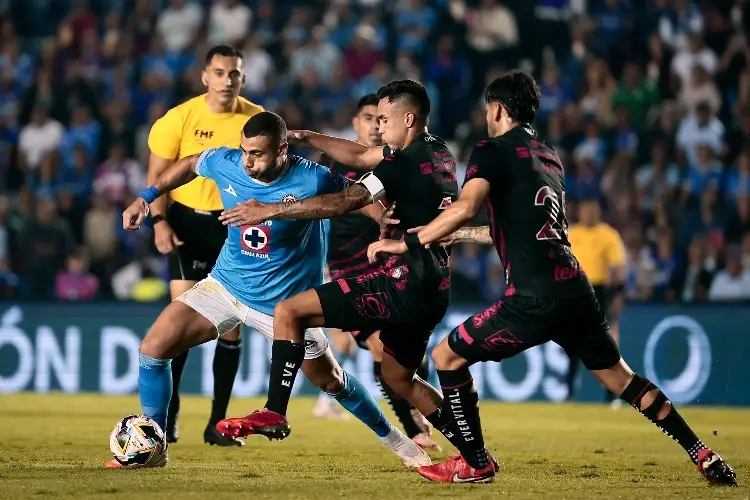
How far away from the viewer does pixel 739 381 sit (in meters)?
15.4

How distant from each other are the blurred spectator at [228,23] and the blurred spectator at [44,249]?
406 centimetres

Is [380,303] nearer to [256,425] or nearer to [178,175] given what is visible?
[256,425]

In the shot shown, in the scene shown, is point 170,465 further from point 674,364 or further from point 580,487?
point 674,364

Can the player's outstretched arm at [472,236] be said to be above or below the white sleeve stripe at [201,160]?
below

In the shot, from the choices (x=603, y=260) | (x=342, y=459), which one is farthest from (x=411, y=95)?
(x=603, y=260)

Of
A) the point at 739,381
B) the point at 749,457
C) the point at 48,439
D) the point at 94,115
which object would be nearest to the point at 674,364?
the point at 739,381

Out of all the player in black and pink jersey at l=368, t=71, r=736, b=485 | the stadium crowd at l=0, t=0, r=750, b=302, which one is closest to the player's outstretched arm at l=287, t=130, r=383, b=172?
the player in black and pink jersey at l=368, t=71, r=736, b=485

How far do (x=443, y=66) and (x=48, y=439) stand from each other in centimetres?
1060

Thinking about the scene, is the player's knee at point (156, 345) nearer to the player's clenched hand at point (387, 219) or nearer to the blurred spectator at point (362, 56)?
the player's clenched hand at point (387, 219)

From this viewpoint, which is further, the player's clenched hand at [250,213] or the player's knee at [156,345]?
the player's knee at [156,345]

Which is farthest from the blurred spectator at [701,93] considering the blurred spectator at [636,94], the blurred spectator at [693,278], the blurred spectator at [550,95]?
the blurred spectator at [693,278]

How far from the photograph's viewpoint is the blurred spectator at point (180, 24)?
20812 millimetres

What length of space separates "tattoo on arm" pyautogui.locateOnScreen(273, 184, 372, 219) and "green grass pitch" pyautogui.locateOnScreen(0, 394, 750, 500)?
1.61 metres

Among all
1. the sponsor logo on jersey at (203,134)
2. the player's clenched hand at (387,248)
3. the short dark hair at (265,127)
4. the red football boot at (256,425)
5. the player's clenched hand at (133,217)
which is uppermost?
the short dark hair at (265,127)
